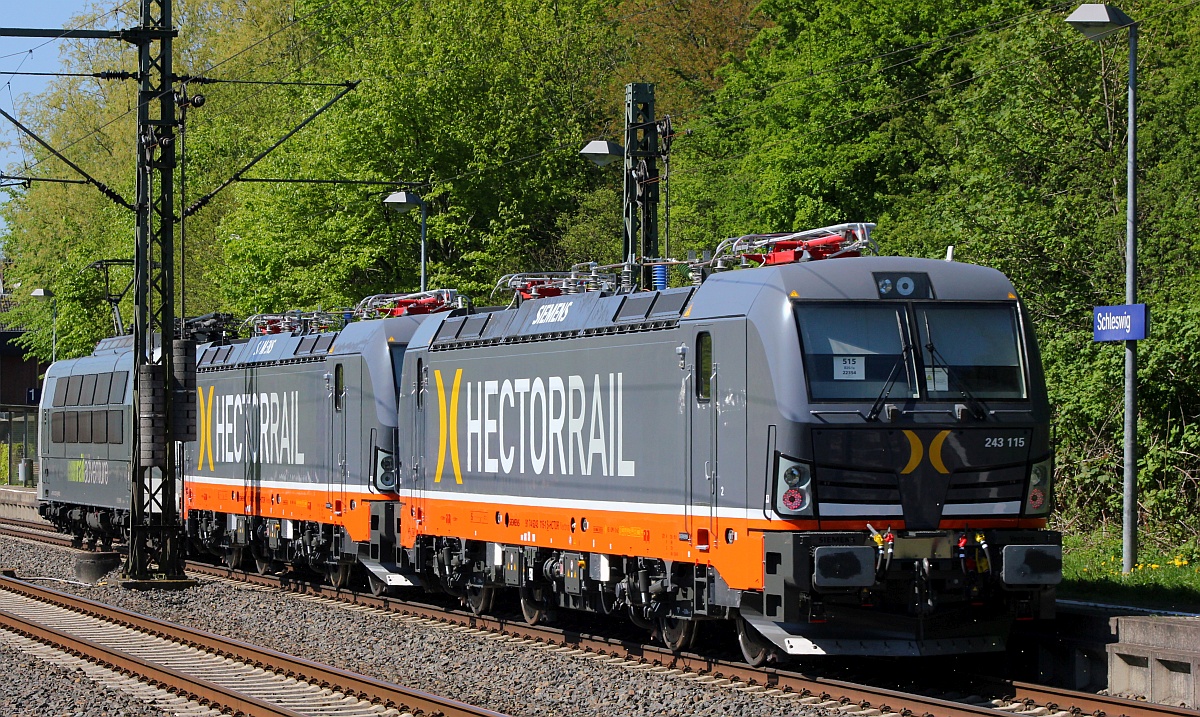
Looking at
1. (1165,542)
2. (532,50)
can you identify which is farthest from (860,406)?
(532,50)

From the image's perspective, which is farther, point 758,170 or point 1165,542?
point 758,170

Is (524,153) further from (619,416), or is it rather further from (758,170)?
(619,416)

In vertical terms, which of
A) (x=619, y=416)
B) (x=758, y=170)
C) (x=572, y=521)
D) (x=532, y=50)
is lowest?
(x=572, y=521)

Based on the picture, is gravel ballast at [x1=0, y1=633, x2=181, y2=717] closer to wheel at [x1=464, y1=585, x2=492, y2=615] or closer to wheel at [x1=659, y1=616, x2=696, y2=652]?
wheel at [x1=659, y1=616, x2=696, y2=652]

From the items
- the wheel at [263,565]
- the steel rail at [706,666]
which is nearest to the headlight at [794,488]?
the steel rail at [706,666]

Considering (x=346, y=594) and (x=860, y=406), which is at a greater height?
(x=860, y=406)

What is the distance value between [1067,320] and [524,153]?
80.2ft

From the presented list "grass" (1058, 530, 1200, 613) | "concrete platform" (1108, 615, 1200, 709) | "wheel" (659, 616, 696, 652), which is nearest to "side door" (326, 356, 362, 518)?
"wheel" (659, 616, 696, 652)

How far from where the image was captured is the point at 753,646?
1359 centimetres

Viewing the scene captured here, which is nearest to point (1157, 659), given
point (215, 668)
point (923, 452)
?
point (923, 452)

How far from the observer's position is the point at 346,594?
21.4 m

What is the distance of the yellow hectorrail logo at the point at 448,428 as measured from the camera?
1795 cm

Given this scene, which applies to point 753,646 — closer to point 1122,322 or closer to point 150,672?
point 150,672

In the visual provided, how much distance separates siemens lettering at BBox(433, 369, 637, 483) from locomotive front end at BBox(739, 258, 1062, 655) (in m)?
2.63
